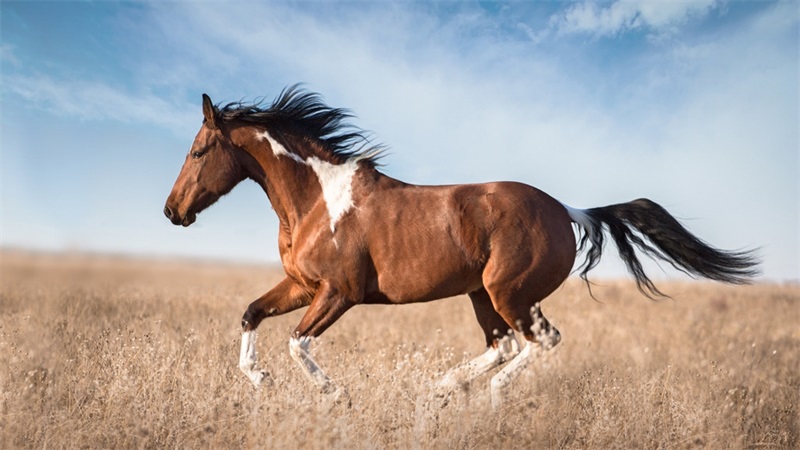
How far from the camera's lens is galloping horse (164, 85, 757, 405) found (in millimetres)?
5227

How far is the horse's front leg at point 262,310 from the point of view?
5297mm

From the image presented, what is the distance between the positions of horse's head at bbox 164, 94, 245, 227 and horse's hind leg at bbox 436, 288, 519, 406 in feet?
8.03

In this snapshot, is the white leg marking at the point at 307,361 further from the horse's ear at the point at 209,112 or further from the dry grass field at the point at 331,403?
the horse's ear at the point at 209,112

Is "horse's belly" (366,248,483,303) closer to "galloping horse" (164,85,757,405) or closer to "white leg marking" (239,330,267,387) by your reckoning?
"galloping horse" (164,85,757,405)

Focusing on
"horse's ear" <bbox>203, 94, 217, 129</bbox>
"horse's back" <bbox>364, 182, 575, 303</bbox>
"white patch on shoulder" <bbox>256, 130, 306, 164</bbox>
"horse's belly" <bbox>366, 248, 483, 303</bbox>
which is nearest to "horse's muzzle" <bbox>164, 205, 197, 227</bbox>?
"horse's ear" <bbox>203, 94, 217, 129</bbox>

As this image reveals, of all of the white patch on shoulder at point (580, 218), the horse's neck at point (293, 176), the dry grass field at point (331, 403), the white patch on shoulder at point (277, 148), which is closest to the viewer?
the dry grass field at point (331, 403)

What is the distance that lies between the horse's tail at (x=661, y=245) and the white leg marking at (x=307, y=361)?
270cm

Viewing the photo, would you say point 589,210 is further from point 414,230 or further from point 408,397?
point 408,397

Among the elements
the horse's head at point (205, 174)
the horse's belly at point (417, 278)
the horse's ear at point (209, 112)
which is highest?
the horse's ear at point (209, 112)

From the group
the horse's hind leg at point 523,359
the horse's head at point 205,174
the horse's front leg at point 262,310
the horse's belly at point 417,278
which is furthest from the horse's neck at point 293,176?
the horse's hind leg at point 523,359

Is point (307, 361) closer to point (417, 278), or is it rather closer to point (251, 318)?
point (251, 318)

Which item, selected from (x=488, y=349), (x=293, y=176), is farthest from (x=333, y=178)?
(x=488, y=349)

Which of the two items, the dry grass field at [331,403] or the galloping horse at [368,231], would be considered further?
the galloping horse at [368,231]

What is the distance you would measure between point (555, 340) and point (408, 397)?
141 cm
